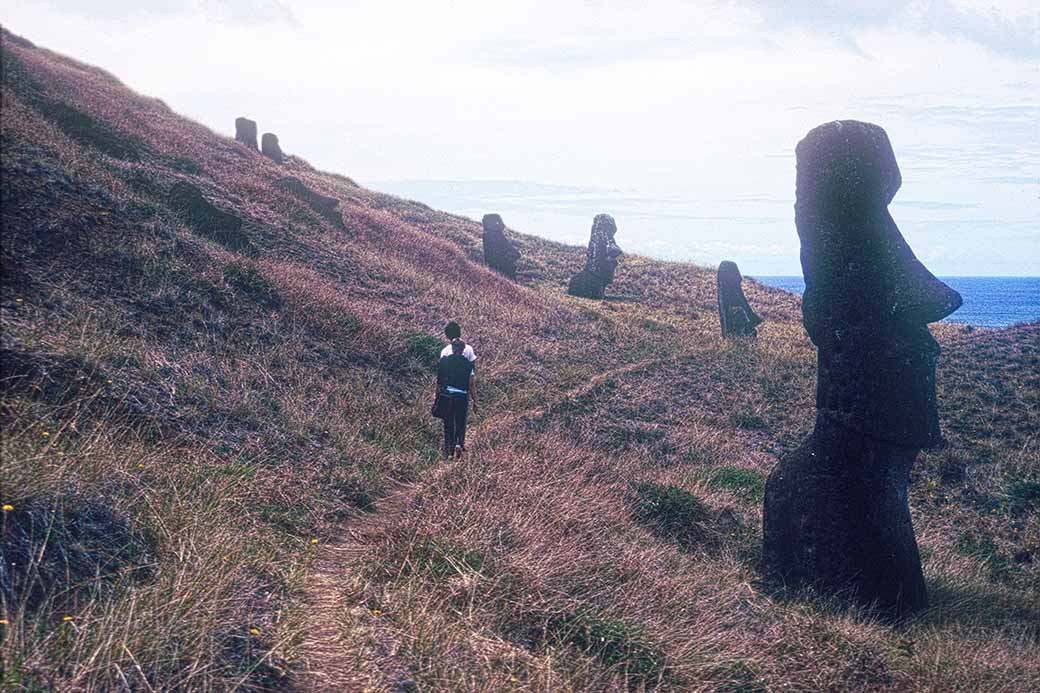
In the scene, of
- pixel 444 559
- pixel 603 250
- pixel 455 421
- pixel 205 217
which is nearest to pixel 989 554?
pixel 455 421

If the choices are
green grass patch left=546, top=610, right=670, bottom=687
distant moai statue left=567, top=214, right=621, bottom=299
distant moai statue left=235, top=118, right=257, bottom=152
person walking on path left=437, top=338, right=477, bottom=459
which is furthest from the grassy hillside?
distant moai statue left=235, top=118, right=257, bottom=152

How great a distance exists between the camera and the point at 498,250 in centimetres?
4116

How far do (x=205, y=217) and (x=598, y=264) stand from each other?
23.7m

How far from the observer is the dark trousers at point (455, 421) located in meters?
12.0

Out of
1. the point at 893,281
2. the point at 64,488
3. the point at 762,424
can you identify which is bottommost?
the point at 762,424

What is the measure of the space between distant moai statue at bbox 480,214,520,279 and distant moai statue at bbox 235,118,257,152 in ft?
51.0

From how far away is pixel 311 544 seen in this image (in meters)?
7.45

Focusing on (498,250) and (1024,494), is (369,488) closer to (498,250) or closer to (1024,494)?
(1024,494)

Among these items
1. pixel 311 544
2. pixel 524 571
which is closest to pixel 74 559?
pixel 311 544

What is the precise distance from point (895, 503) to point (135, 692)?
8186 mm

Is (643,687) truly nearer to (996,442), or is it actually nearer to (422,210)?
(996,442)

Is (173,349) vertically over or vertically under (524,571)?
over

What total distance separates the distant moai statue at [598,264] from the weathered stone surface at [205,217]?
21.5m

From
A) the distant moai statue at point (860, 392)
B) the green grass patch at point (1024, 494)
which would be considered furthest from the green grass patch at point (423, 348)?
the green grass patch at point (1024, 494)
